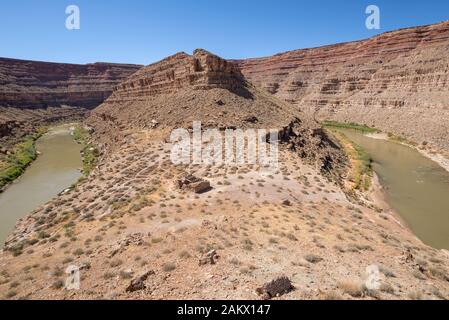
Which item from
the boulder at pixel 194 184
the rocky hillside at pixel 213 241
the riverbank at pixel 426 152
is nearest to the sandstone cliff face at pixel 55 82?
the rocky hillside at pixel 213 241

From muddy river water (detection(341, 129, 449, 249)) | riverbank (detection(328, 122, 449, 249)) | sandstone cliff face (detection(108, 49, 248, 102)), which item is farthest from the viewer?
sandstone cliff face (detection(108, 49, 248, 102))

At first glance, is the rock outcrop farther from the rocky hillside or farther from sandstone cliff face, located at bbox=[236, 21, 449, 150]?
sandstone cliff face, located at bbox=[236, 21, 449, 150]

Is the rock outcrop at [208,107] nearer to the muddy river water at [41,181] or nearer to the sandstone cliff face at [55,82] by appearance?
the muddy river water at [41,181]

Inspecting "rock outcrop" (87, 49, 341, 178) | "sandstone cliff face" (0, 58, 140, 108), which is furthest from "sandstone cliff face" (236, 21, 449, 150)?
"sandstone cliff face" (0, 58, 140, 108)

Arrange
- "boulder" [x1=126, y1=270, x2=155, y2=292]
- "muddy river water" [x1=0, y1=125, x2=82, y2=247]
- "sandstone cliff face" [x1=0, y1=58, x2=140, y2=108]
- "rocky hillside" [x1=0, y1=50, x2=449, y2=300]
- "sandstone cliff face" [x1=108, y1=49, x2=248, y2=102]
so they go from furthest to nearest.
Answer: "sandstone cliff face" [x1=0, y1=58, x2=140, y2=108] < "sandstone cliff face" [x1=108, y1=49, x2=248, y2=102] < "muddy river water" [x1=0, y1=125, x2=82, y2=247] < "rocky hillside" [x1=0, y1=50, x2=449, y2=300] < "boulder" [x1=126, y1=270, x2=155, y2=292]

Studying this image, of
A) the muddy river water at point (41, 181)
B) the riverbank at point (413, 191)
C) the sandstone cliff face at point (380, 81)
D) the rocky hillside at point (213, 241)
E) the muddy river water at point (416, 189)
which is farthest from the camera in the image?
the sandstone cliff face at point (380, 81)

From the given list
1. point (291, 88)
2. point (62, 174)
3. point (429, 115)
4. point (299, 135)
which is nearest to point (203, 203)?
point (299, 135)
